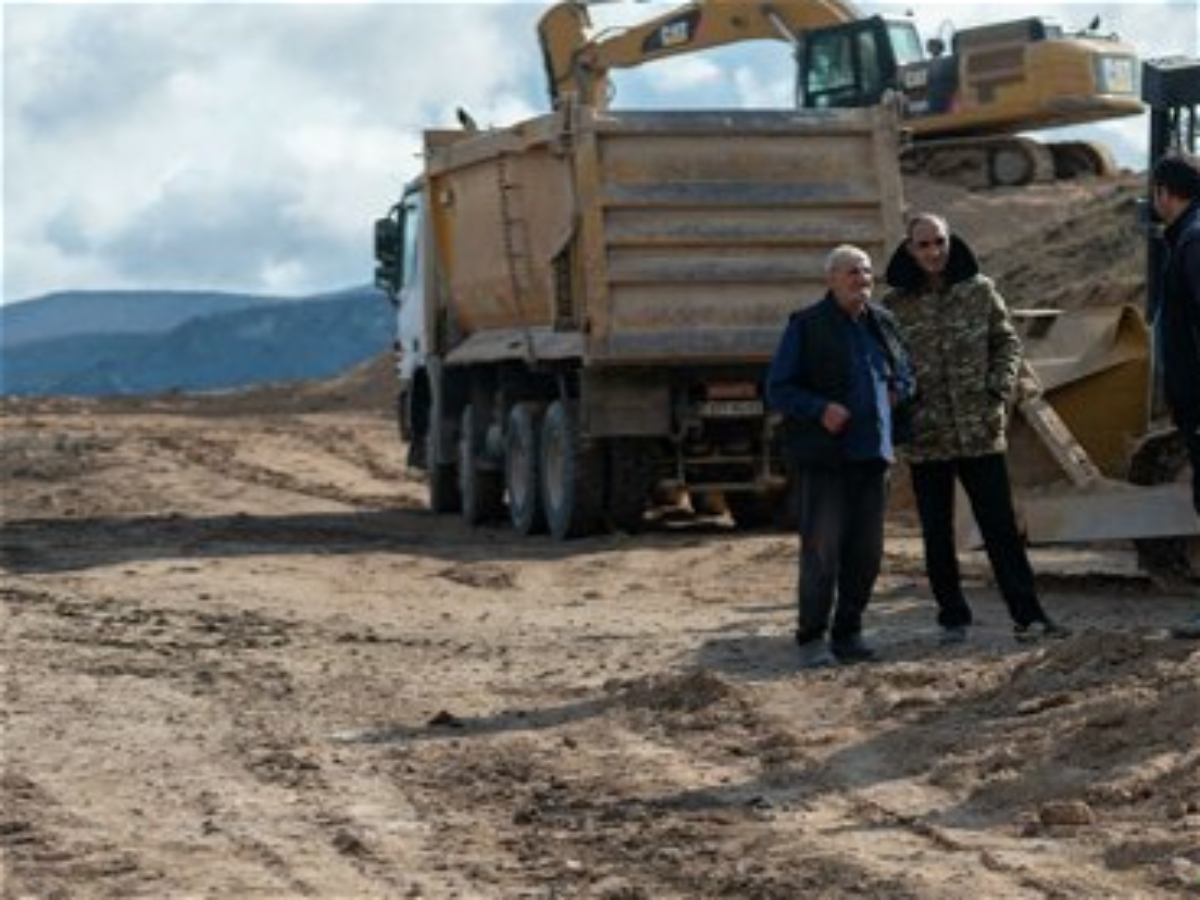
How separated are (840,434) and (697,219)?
722 centimetres

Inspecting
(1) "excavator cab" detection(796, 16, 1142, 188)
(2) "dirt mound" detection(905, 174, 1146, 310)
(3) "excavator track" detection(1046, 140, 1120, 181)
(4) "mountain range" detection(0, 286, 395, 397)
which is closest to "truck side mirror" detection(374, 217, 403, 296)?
(2) "dirt mound" detection(905, 174, 1146, 310)

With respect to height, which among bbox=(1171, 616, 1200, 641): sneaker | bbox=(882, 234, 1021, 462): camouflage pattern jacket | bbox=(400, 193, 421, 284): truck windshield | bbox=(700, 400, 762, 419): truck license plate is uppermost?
bbox=(400, 193, 421, 284): truck windshield

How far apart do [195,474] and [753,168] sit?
386 inches

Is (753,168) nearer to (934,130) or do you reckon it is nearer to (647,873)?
(647,873)

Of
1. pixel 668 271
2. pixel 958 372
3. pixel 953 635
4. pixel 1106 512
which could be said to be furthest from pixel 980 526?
pixel 668 271

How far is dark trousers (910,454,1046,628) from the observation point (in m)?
11.7

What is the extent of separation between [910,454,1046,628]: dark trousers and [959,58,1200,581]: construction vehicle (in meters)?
1.22

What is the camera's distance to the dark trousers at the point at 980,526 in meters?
11.7

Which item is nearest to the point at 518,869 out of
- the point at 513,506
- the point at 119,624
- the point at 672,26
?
the point at 119,624

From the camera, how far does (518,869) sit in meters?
7.52

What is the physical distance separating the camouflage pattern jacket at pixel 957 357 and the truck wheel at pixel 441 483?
11.1 meters

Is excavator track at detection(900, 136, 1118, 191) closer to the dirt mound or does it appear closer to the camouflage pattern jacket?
the dirt mound

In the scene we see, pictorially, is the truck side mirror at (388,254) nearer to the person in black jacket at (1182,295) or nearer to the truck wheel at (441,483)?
the truck wheel at (441,483)

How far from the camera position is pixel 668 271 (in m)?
18.2
